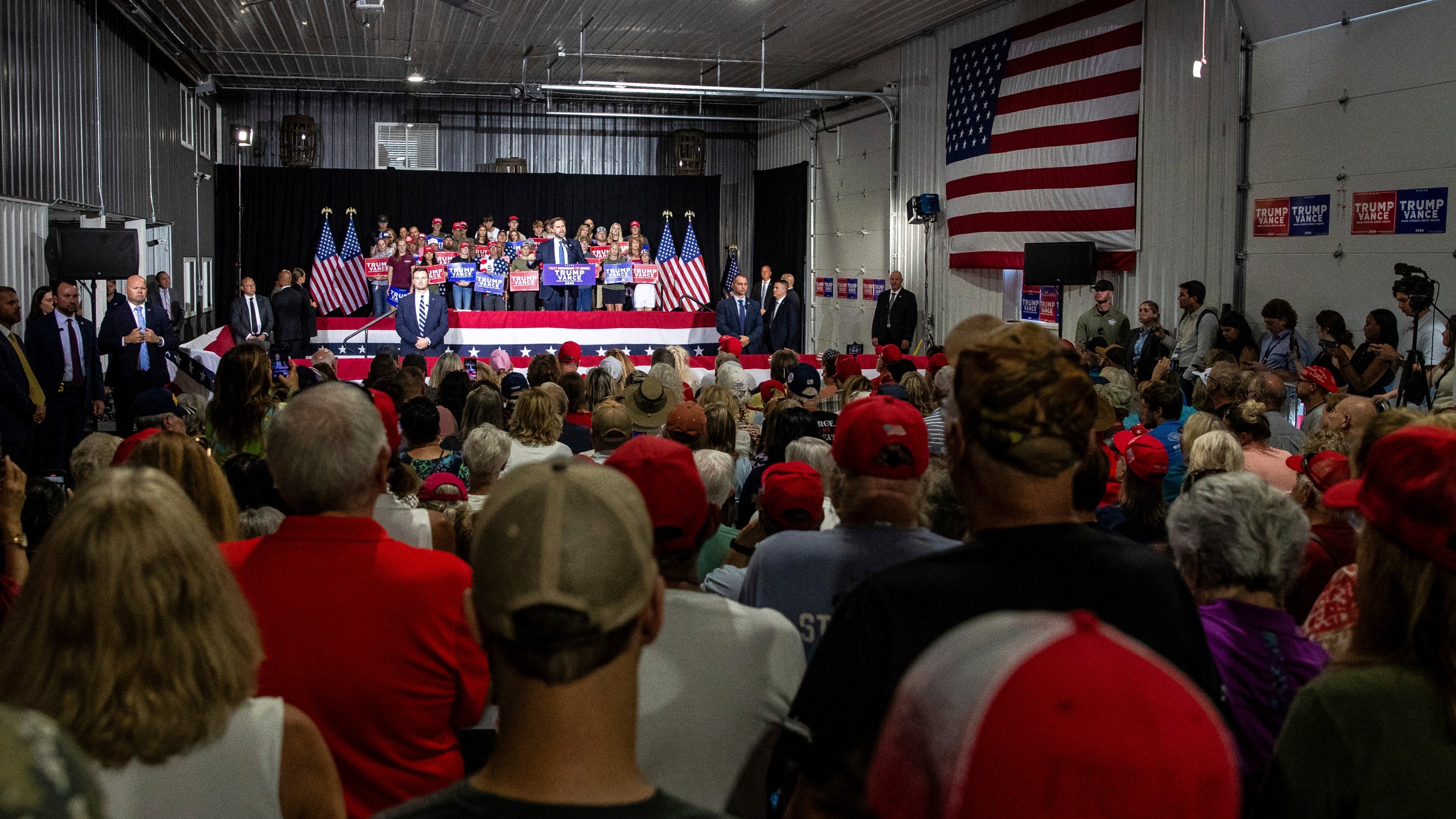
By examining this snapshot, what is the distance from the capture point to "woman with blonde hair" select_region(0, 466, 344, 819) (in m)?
1.29

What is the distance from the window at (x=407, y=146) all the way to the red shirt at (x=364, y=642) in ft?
66.6

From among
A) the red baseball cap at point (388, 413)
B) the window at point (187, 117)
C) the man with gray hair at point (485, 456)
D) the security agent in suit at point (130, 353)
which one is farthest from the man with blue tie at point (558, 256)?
the red baseball cap at point (388, 413)

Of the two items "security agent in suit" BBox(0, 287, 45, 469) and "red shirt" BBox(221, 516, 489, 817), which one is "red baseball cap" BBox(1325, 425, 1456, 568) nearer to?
"red shirt" BBox(221, 516, 489, 817)

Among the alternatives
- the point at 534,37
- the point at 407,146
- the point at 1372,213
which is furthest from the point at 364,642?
the point at 407,146

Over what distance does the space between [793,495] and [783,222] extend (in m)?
18.2

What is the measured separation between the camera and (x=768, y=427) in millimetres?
4875

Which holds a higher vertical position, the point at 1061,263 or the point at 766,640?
the point at 1061,263

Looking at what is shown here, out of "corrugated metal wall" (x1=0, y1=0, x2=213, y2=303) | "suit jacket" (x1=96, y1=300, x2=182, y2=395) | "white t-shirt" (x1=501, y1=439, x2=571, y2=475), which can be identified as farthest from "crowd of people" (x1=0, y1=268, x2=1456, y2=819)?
"corrugated metal wall" (x1=0, y1=0, x2=213, y2=303)

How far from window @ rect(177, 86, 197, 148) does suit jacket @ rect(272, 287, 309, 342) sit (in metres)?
3.83

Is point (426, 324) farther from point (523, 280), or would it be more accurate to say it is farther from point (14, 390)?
point (14, 390)

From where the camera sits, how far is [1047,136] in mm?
12570

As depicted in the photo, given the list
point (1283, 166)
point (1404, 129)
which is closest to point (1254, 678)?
point (1404, 129)

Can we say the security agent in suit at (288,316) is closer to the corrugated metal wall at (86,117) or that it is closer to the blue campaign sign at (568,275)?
the corrugated metal wall at (86,117)

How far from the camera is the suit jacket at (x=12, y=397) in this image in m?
7.56
